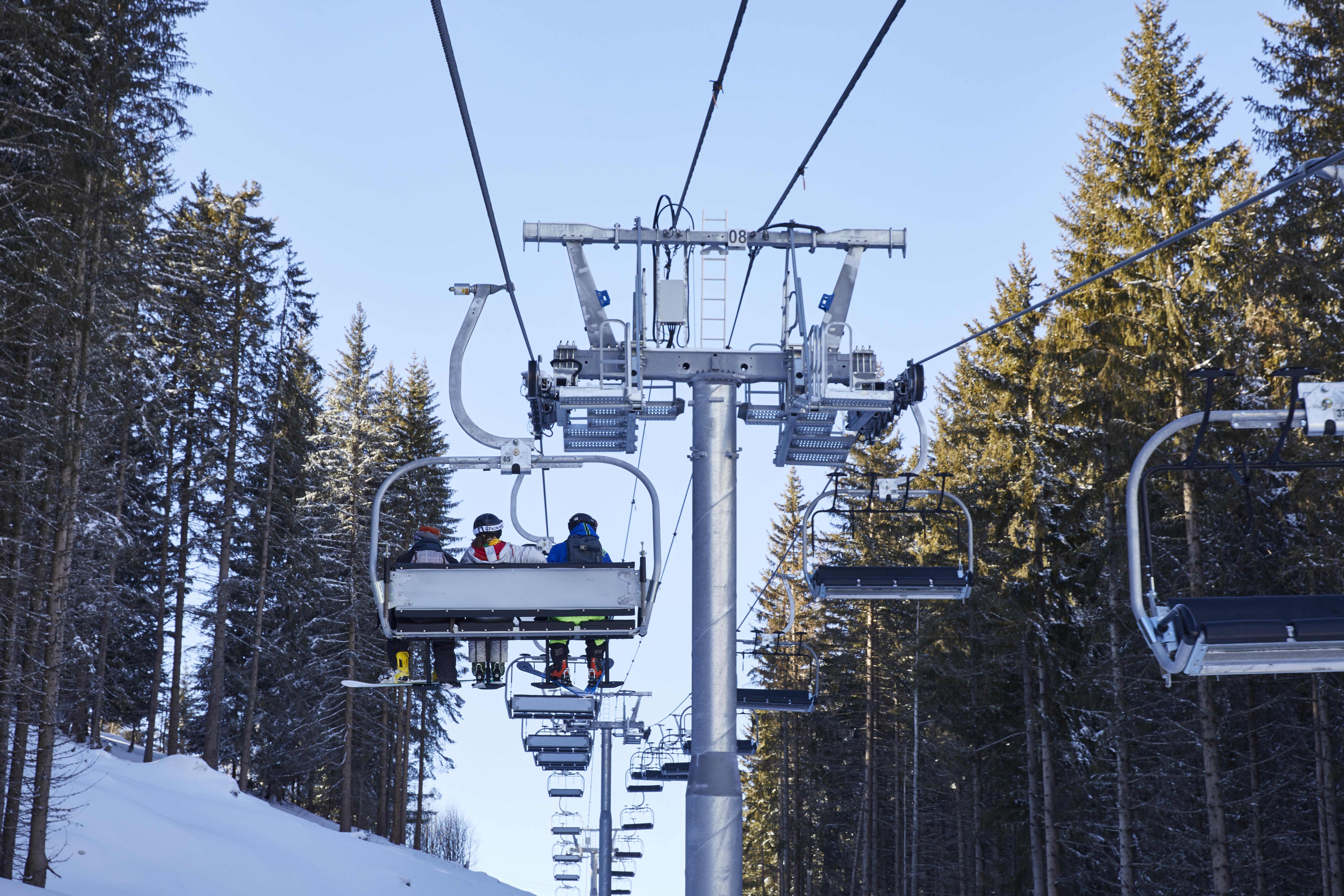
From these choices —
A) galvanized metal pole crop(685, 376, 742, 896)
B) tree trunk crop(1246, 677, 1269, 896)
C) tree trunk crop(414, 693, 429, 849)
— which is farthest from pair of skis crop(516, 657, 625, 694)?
tree trunk crop(414, 693, 429, 849)

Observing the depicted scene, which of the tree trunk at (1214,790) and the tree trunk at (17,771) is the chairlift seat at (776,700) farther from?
the tree trunk at (17,771)

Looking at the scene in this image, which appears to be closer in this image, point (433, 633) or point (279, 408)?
point (433, 633)

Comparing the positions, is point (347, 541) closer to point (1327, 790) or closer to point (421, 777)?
point (421, 777)

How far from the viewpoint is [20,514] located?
1698cm

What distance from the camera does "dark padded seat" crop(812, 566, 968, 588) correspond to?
38.8ft

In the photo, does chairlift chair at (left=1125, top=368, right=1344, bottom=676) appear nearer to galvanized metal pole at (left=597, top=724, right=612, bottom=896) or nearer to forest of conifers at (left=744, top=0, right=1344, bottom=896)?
forest of conifers at (left=744, top=0, right=1344, bottom=896)

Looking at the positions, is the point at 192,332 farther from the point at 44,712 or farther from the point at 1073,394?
the point at 1073,394

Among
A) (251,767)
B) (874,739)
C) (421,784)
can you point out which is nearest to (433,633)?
(874,739)

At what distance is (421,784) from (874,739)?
670 inches

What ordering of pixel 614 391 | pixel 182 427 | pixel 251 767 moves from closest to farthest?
pixel 614 391, pixel 182 427, pixel 251 767

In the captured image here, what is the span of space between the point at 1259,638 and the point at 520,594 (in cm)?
535

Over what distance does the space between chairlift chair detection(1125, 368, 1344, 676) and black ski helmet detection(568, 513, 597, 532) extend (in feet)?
18.2

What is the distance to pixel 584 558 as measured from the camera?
1077 centimetres

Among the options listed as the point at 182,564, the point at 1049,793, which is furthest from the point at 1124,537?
Result: the point at 182,564
